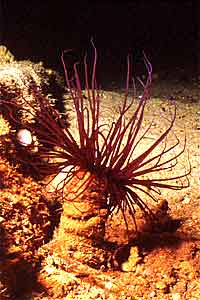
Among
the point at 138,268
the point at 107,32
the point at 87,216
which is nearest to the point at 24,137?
the point at 87,216

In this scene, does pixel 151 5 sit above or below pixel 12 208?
above

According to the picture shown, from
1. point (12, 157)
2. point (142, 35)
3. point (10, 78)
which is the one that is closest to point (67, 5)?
point (142, 35)

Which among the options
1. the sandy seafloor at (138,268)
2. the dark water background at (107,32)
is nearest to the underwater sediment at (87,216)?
the sandy seafloor at (138,268)

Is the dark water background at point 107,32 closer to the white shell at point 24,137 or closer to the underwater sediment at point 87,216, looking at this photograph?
the white shell at point 24,137

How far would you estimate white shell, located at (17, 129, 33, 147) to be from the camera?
110 inches

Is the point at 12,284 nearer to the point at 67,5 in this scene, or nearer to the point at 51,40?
the point at 51,40

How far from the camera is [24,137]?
2.84m

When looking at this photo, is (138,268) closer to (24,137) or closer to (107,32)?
(24,137)

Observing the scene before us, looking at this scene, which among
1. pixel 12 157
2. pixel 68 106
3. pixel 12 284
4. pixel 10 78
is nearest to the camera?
pixel 12 284

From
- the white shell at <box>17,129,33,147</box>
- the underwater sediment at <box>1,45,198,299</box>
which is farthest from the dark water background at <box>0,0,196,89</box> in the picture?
the underwater sediment at <box>1,45,198,299</box>

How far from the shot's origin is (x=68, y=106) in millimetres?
4301

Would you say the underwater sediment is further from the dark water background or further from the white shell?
the dark water background

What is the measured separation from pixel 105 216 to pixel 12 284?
638 millimetres

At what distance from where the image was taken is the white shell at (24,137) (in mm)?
2789
